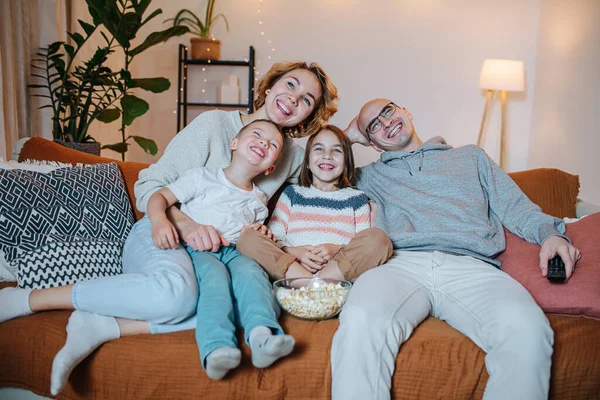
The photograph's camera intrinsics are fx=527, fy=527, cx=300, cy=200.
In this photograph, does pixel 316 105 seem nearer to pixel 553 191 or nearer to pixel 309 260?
pixel 309 260

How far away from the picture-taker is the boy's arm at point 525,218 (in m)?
1.46

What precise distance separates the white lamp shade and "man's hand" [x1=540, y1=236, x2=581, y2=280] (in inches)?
117

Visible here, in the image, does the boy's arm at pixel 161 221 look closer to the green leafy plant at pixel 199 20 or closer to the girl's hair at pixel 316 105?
the girl's hair at pixel 316 105

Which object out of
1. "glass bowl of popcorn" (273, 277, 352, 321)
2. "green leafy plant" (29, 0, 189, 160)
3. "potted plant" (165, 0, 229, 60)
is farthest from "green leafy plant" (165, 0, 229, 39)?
"glass bowl of popcorn" (273, 277, 352, 321)

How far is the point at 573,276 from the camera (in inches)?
56.1

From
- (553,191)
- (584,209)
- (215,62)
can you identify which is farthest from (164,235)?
(215,62)

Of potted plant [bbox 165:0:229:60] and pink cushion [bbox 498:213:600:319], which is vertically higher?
potted plant [bbox 165:0:229:60]

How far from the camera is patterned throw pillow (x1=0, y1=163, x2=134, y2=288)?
56.9 inches

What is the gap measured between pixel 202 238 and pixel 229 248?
13 cm

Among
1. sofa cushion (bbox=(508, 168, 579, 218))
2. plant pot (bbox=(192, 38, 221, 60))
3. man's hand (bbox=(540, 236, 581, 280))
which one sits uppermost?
plant pot (bbox=(192, 38, 221, 60))

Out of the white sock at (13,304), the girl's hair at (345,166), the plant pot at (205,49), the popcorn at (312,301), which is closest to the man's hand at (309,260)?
the popcorn at (312,301)

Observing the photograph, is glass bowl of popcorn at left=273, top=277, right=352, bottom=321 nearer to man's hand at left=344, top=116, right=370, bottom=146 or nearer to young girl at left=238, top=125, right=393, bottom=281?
young girl at left=238, top=125, right=393, bottom=281

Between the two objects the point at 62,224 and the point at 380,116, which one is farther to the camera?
the point at 380,116

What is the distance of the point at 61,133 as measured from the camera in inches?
125
